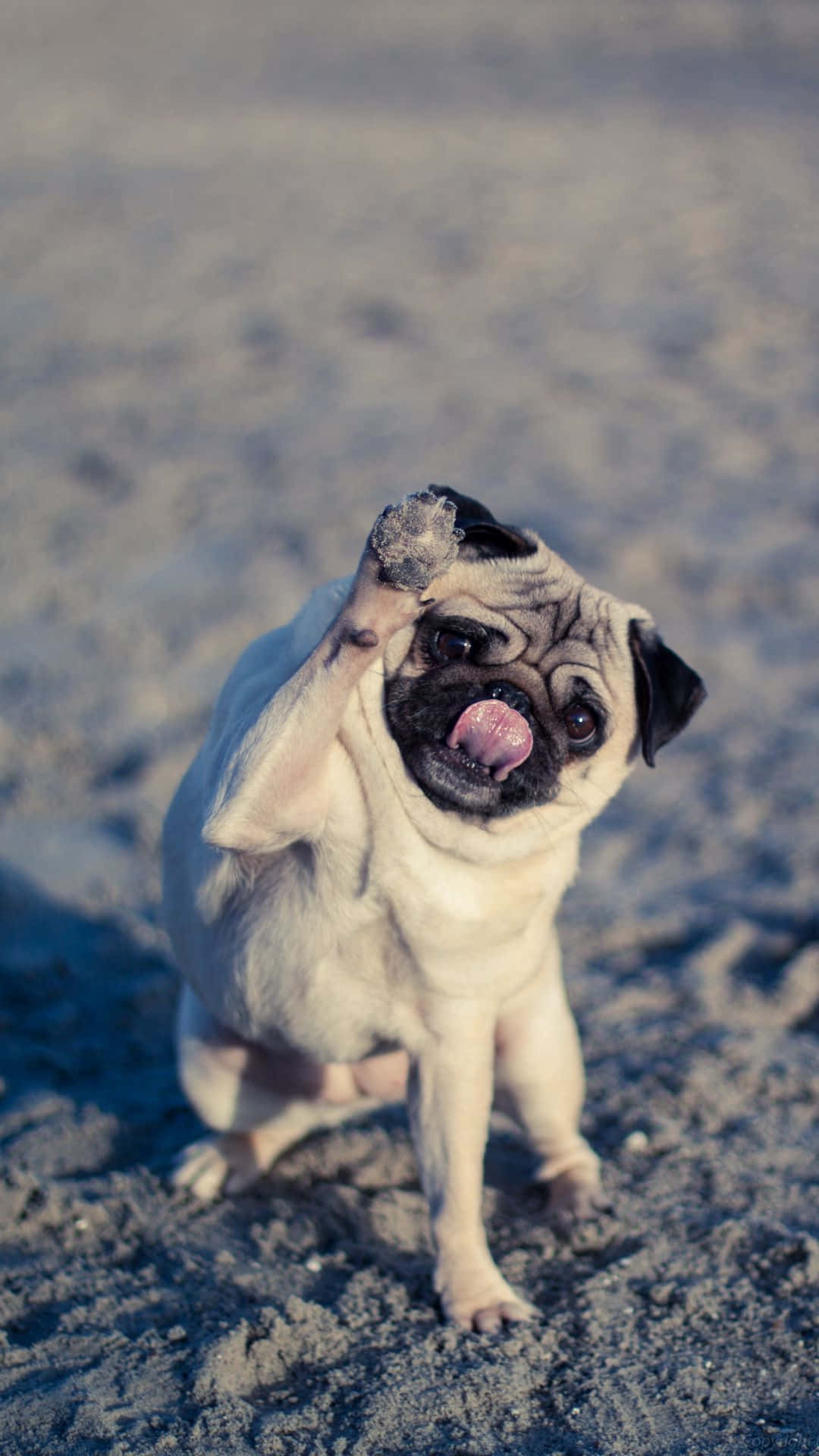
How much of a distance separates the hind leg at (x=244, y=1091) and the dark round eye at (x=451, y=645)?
0.90 meters

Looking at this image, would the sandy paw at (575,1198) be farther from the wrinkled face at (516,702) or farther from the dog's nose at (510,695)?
the dog's nose at (510,695)

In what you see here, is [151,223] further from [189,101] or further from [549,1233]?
[549,1233]

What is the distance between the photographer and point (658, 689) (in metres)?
2.72

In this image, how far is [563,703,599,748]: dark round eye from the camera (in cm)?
265

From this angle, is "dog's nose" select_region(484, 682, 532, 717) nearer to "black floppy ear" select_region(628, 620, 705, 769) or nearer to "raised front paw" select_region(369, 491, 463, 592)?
"black floppy ear" select_region(628, 620, 705, 769)

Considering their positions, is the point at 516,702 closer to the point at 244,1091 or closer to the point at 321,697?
the point at 321,697

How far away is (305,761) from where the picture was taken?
2.38 m

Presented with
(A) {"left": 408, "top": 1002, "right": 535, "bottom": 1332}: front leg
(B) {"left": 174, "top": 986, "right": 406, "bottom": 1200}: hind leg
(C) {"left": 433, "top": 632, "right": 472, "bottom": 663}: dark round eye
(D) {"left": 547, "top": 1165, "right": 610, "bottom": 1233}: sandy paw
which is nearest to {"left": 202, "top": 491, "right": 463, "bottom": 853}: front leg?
(C) {"left": 433, "top": 632, "right": 472, "bottom": 663}: dark round eye

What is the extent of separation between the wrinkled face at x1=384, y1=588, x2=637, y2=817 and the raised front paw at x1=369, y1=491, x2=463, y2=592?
33 cm

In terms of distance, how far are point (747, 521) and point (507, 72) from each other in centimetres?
928

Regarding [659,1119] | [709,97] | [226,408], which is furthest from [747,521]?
[709,97]

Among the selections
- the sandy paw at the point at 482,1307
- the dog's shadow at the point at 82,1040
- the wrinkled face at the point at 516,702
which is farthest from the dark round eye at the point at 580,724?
the dog's shadow at the point at 82,1040

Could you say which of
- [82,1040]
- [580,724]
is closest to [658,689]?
[580,724]

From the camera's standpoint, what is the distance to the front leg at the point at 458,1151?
104 inches
